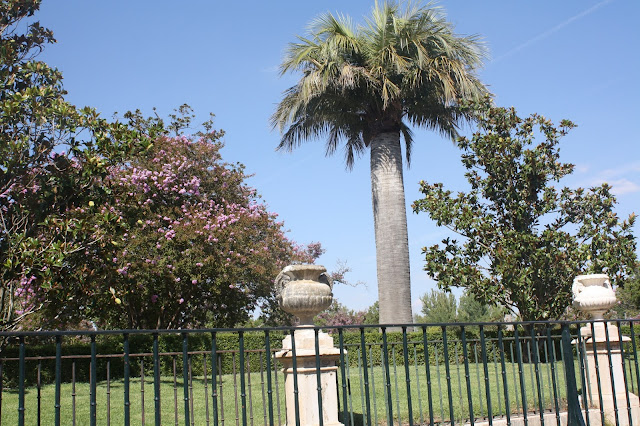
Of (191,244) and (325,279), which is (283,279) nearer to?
(325,279)

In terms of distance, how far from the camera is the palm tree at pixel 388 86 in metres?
15.9

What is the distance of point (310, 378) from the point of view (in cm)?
621

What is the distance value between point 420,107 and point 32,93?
436 inches

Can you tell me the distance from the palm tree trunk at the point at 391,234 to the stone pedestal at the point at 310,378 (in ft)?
30.1

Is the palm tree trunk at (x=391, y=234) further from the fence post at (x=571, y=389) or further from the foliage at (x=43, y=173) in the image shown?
the fence post at (x=571, y=389)

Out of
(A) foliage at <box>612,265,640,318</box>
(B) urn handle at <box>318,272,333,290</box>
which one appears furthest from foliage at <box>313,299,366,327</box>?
(B) urn handle at <box>318,272,333,290</box>

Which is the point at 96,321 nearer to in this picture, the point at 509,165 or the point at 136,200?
the point at 136,200

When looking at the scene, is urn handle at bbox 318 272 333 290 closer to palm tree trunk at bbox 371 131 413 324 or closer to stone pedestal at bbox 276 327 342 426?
stone pedestal at bbox 276 327 342 426

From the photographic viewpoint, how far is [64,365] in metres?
14.4

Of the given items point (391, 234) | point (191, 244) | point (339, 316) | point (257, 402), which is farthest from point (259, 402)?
point (339, 316)

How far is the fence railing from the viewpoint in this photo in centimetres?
394

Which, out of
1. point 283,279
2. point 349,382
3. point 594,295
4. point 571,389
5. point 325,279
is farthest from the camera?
point 594,295

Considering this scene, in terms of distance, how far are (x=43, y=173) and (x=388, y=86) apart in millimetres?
9499

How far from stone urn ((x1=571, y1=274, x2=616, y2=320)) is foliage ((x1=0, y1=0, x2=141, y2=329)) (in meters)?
7.37
